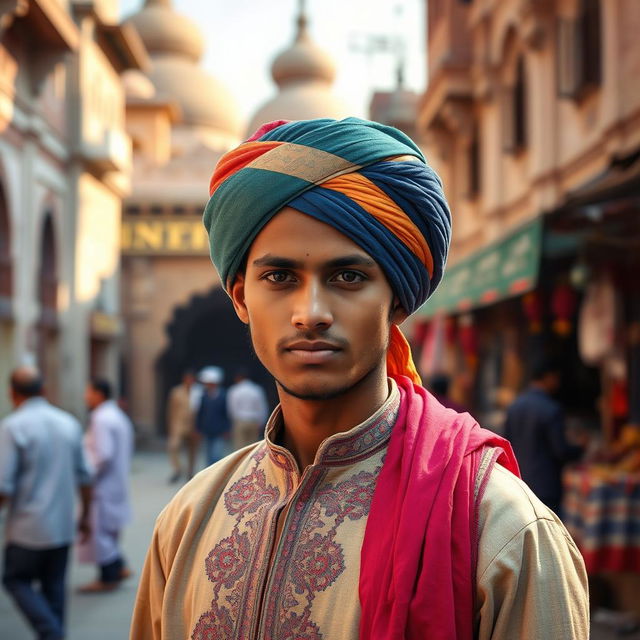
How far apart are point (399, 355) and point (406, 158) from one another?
0.46m

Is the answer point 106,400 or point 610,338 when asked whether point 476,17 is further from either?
point 106,400

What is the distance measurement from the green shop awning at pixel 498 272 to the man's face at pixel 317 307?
5.58 metres

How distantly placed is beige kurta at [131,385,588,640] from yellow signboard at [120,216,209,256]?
2241cm

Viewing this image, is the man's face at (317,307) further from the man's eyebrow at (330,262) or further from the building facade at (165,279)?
the building facade at (165,279)

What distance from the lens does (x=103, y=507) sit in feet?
24.4

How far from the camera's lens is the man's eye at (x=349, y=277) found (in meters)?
1.76

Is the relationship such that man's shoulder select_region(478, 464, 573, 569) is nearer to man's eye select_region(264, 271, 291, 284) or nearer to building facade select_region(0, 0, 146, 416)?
man's eye select_region(264, 271, 291, 284)

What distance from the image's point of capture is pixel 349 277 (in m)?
1.76

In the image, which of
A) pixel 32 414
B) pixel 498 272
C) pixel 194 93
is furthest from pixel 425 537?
pixel 194 93

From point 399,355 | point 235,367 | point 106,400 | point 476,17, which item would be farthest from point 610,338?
point 235,367

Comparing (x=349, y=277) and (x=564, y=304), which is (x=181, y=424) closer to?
(x=564, y=304)

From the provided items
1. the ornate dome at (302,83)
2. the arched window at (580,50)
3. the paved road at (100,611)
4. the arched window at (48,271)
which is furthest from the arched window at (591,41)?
the ornate dome at (302,83)

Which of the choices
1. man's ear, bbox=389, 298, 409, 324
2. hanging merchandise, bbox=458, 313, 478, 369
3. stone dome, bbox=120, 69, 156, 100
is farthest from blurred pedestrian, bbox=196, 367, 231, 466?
stone dome, bbox=120, 69, 156, 100

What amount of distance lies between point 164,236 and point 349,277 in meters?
23.0
